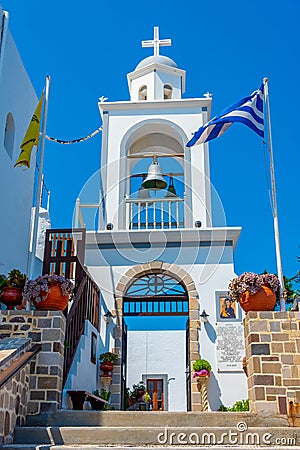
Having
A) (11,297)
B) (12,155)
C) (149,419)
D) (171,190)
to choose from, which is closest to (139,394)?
(171,190)

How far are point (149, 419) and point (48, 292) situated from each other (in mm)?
1916

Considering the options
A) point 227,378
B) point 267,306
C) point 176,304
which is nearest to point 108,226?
point 176,304

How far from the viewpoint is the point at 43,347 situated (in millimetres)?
5859

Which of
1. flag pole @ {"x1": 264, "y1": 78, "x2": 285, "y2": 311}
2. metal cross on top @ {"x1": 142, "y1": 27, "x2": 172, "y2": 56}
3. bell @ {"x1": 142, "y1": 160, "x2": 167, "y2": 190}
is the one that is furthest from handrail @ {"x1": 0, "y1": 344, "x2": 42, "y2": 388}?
metal cross on top @ {"x1": 142, "y1": 27, "x2": 172, "y2": 56}

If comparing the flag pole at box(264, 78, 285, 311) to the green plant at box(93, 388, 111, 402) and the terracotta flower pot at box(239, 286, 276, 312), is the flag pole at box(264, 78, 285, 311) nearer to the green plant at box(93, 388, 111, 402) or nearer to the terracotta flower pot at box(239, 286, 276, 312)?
the terracotta flower pot at box(239, 286, 276, 312)

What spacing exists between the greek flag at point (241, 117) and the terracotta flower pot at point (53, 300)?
3313mm

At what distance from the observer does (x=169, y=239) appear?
35.6 feet

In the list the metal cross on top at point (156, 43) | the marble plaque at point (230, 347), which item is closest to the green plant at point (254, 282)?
the marble plaque at point (230, 347)

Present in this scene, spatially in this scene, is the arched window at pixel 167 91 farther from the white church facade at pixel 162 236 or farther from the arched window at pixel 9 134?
the arched window at pixel 9 134

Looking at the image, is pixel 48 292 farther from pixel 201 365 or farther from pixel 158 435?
pixel 201 365

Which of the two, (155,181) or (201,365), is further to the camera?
(155,181)

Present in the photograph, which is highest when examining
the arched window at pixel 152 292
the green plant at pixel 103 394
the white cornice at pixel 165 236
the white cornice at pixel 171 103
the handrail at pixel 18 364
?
the white cornice at pixel 171 103

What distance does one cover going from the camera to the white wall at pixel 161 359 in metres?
17.0

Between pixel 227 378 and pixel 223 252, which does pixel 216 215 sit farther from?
pixel 227 378
